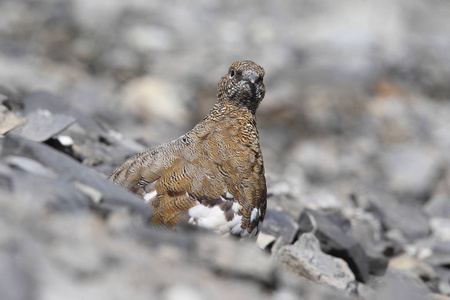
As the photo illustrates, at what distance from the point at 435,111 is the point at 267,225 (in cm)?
953

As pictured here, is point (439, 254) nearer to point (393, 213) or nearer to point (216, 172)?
point (393, 213)

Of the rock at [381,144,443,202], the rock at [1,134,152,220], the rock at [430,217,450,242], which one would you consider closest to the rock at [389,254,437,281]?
the rock at [430,217,450,242]

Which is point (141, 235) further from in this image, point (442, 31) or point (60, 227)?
point (442, 31)

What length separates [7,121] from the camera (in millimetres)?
4816

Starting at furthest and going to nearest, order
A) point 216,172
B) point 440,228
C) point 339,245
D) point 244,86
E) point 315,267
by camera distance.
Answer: point 440,228
point 339,245
point 244,86
point 315,267
point 216,172

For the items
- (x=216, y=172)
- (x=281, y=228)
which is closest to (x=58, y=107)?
(x=281, y=228)

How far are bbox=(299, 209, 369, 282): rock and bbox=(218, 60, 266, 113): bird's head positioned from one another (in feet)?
3.79

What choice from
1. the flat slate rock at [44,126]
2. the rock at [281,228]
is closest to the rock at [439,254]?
the rock at [281,228]

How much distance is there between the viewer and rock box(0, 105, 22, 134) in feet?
15.6

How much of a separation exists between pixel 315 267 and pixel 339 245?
893 mm

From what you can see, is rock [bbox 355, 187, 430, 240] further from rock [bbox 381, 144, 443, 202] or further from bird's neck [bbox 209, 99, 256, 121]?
bird's neck [bbox 209, 99, 256, 121]

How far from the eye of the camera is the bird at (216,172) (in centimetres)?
380

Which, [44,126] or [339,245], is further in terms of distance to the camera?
[44,126]

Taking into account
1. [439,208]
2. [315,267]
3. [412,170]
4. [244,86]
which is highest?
[244,86]
